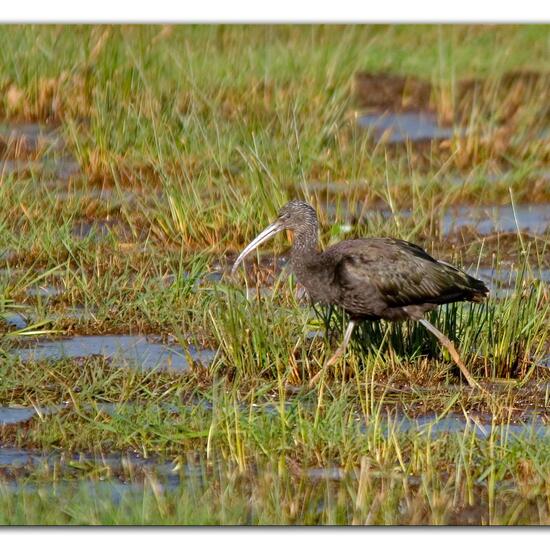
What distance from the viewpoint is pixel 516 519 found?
618cm

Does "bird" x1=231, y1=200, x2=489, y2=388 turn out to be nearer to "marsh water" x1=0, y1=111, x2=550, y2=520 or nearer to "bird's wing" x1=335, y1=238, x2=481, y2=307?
"bird's wing" x1=335, y1=238, x2=481, y2=307

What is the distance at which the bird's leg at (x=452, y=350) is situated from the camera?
7.75 m

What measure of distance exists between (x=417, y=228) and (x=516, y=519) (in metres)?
3.46

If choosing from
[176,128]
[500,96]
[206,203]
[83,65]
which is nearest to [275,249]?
[206,203]

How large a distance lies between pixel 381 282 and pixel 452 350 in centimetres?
47

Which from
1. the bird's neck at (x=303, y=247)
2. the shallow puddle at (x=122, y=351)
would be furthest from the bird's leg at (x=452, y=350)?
the shallow puddle at (x=122, y=351)

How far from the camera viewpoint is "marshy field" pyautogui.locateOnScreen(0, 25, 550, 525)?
257 inches

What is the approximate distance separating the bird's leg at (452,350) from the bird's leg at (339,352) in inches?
13.5

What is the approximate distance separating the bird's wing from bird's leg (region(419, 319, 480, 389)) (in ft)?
0.41

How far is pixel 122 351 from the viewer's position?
7926 millimetres

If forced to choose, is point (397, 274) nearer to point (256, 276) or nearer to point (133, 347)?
point (133, 347)

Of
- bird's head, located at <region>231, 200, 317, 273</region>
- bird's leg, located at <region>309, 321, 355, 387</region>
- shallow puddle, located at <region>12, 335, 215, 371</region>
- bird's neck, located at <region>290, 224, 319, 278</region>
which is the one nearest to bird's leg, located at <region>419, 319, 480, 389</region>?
bird's leg, located at <region>309, 321, 355, 387</region>

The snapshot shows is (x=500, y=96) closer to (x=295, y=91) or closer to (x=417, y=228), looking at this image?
(x=295, y=91)

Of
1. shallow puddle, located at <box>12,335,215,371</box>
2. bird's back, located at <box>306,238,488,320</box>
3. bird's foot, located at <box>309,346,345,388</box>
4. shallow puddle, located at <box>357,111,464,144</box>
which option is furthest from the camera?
shallow puddle, located at <box>357,111,464,144</box>
